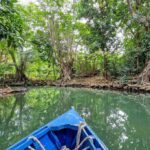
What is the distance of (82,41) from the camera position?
60.8 ft

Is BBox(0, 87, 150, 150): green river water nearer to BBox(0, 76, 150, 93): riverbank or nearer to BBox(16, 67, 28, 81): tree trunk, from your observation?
BBox(0, 76, 150, 93): riverbank

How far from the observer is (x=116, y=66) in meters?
16.1

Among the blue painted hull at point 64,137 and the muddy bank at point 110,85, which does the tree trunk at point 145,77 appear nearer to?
the muddy bank at point 110,85

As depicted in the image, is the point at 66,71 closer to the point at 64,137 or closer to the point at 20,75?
the point at 20,75

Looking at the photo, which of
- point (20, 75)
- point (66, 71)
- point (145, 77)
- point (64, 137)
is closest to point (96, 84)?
point (145, 77)

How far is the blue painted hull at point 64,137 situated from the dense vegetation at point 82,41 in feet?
31.4

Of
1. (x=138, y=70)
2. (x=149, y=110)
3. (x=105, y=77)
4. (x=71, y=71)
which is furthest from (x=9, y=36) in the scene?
(x=71, y=71)

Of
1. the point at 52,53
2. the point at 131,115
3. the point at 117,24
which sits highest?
the point at 117,24

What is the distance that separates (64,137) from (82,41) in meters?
15.6

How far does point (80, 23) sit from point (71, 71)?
353cm

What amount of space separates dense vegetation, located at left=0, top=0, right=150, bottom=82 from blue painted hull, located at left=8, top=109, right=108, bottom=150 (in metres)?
9.56

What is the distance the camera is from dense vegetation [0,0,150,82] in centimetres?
1476

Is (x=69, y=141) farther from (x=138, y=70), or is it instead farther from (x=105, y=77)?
(x=105, y=77)

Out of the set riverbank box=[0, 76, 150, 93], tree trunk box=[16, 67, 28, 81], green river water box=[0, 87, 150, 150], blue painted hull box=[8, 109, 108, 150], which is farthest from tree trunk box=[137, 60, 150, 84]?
blue painted hull box=[8, 109, 108, 150]
